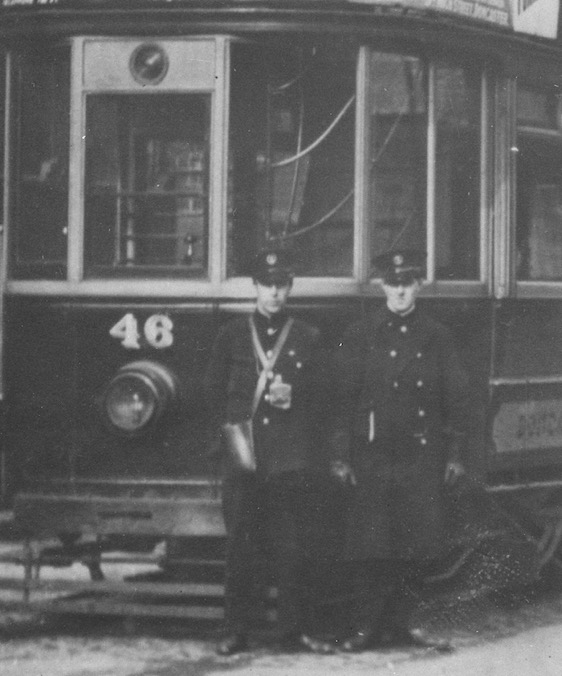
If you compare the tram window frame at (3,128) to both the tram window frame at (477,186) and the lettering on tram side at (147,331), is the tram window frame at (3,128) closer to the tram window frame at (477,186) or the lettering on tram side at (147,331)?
the lettering on tram side at (147,331)

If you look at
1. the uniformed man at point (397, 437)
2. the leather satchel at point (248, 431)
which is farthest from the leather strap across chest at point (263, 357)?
the uniformed man at point (397, 437)

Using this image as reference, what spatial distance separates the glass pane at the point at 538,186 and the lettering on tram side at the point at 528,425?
652 mm

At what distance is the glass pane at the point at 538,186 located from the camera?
848 cm

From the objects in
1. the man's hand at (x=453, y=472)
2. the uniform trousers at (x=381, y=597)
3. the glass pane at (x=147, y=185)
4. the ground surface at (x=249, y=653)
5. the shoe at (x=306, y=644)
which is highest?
the glass pane at (x=147, y=185)

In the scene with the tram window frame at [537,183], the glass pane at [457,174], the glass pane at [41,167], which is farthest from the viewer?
the tram window frame at [537,183]

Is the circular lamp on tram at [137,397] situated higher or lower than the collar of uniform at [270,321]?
lower

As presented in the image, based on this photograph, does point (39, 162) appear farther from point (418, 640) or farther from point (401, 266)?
point (418, 640)

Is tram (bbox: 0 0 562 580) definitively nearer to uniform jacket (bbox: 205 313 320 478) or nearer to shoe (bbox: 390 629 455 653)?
uniform jacket (bbox: 205 313 320 478)

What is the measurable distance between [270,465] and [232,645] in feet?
2.55

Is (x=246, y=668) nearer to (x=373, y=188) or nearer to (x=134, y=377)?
(x=134, y=377)

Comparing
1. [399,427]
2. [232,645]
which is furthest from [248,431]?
[232,645]

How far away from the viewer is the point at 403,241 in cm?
791

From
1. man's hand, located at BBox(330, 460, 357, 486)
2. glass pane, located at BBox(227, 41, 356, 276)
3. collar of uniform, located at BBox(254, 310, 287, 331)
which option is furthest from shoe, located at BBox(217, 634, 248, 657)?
glass pane, located at BBox(227, 41, 356, 276)

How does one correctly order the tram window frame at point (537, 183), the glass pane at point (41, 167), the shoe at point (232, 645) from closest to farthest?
1. the shoe at point (232, 645)
2. the glass pane at point (41, 167)
3. the tram window frame at point (537, 183)
